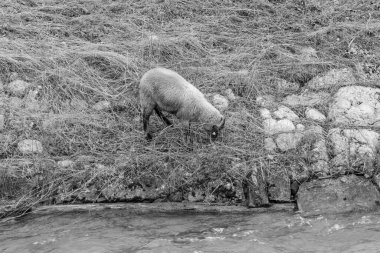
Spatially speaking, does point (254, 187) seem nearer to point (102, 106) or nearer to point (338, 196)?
point (338, 196)

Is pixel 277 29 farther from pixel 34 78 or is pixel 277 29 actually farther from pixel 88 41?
pixel 34 78

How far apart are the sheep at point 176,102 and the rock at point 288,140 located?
818 mm

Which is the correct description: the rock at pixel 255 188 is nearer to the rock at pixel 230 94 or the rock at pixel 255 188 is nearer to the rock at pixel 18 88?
the rock at pixel 230 94

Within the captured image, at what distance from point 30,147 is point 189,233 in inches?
102

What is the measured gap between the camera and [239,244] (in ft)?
21.1

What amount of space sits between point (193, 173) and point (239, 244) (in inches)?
56.6

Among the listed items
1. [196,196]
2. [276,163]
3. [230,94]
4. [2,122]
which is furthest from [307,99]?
[2,122]

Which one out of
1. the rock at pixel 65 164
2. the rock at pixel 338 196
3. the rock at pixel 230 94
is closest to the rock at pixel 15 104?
the rock at pixel 65 164

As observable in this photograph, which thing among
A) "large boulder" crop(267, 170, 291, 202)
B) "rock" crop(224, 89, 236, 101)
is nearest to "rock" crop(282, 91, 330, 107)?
"rock" crop(224, 89, 236, 101)

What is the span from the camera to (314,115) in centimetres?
860

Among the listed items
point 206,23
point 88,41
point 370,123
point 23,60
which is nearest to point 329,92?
point 370,123

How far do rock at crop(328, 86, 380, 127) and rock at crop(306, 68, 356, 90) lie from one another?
1.14ft

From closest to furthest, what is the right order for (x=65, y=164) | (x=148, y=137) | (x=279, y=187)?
(x=279, y=187), (x=65, y=164), (x=148, y=137)

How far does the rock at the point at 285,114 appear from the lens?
336 inches
